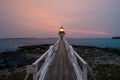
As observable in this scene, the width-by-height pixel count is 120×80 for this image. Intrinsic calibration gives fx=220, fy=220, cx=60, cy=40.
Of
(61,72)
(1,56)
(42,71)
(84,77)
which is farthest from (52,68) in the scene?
(1,56)

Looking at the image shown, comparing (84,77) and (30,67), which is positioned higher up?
(30,67)

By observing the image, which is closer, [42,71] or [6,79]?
[42,71]

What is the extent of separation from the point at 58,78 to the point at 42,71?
1469 millimetres

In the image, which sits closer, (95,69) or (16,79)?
(16,79)

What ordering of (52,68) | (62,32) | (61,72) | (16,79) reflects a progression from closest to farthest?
(61,72)
(52,68)
(16,79)
(62,32)

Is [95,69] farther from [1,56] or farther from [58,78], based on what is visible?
[1,56]

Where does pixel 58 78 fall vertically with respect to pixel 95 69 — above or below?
above

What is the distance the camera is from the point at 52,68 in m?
7.48

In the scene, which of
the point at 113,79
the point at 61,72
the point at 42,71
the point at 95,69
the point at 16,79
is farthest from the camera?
the point at 95,69

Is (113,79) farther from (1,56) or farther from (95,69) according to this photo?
(1,56)

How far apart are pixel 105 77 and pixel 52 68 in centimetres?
428

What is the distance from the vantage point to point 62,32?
2128cm

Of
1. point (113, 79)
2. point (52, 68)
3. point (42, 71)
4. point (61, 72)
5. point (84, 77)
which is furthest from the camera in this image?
point (113, 79)

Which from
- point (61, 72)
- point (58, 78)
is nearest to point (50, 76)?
point (58, 78)
